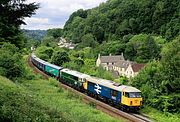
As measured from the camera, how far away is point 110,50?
366 feet

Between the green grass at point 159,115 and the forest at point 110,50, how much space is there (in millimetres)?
340

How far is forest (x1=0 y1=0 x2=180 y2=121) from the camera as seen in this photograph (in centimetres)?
1598

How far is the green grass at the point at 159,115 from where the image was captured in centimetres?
2907

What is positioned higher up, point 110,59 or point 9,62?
point 9,62

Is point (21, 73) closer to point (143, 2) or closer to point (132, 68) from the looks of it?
point (132, 68)

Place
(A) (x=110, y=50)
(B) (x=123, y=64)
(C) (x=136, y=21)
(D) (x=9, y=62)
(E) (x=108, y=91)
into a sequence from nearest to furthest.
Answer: (D) (x=9, y=62) < (E) (x=108, y=91) < (B) (x=123, y=64) < (A) (x=110, y=50) < (C) (x=136, y=21)

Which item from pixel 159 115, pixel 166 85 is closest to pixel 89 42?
pixel 166 85

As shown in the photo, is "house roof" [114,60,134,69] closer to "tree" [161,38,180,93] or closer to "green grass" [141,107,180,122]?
"tree" [161,38,180,93]

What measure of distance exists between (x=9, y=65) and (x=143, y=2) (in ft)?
390

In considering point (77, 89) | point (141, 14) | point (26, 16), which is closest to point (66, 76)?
point (77, 89)

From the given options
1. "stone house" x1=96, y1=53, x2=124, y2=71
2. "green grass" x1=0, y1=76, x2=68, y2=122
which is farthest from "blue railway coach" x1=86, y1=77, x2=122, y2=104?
"stone house" x1=96, y1=53, x2=124, y2=71

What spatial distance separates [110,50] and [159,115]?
8097 cm

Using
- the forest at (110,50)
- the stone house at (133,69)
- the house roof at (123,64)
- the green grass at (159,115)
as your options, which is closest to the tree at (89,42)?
the forest at (110,50)

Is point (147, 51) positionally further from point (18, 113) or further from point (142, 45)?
point (18, 113)
